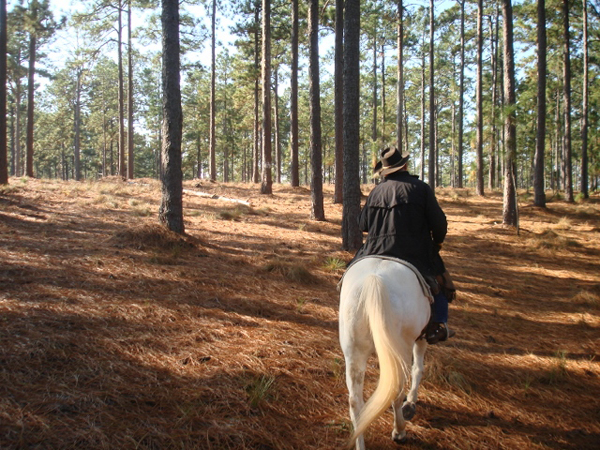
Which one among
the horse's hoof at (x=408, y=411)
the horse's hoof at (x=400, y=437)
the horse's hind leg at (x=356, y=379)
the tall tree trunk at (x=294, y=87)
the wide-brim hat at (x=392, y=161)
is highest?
the tall tree trunk at (x=294, y=87)

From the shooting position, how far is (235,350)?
4164 mm

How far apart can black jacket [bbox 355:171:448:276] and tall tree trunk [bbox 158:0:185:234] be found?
18.7ft

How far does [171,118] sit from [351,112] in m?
3.86

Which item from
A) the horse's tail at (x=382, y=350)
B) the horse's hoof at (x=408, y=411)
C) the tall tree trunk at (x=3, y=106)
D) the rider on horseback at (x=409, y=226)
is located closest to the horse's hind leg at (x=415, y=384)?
the horse's hoof at (x=408, y=411)

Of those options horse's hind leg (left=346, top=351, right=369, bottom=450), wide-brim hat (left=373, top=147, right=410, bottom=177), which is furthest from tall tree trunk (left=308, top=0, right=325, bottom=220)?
horse's hind leg (left=346, top=351, right=369, bottom=450)

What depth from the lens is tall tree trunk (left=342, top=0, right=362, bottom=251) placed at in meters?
8.37

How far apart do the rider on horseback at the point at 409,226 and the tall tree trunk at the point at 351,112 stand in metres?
5.14

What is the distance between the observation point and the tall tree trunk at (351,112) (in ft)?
27.5

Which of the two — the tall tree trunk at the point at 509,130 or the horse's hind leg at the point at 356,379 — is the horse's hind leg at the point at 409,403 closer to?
the horse's hind leg at the point at 356,379

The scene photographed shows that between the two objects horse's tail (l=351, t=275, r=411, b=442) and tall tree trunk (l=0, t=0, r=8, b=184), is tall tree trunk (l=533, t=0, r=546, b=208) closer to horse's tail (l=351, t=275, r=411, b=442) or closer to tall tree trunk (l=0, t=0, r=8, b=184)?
horse's tail (l=351, t=275, r=411, b=442)

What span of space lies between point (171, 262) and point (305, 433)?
4677 millimetres

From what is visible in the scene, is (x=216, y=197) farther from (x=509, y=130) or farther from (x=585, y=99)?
(x=585, y=99)

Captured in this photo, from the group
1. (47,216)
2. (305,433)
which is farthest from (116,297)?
(47,216)

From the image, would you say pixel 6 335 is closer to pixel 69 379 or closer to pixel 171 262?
pixel 69 379
